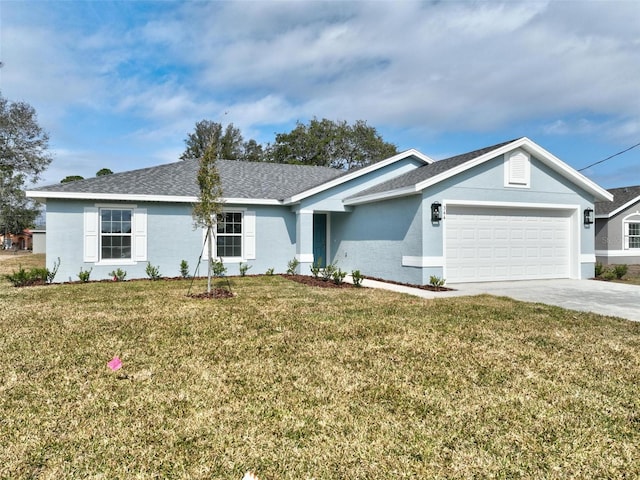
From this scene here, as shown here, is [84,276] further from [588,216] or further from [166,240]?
[588,216]

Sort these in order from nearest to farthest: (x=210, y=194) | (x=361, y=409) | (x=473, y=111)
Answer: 1. (x=361, y=409)
2. (x=210, y=194)
3. (x=473, y=111)

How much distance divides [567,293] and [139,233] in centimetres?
1265

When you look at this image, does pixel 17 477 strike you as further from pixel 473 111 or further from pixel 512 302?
pixel 473 111

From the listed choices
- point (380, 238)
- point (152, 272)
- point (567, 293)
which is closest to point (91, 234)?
point (152, 272)

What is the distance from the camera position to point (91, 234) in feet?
40.9

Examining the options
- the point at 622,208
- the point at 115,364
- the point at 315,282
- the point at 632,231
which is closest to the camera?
the point at 115,364

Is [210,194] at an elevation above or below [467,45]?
below

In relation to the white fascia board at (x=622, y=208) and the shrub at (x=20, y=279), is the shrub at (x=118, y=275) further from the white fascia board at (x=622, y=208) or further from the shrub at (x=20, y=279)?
the white fascia board at (x=622, y=208)

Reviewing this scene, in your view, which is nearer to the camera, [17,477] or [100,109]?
[17,477]

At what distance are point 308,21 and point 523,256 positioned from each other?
1061 centimetres

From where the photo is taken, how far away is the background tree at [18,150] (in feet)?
104

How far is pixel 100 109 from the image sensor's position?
64.8ft

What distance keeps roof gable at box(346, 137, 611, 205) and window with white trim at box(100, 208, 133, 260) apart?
795 cm

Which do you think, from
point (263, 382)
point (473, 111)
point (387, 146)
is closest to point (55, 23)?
point (263, 382)
